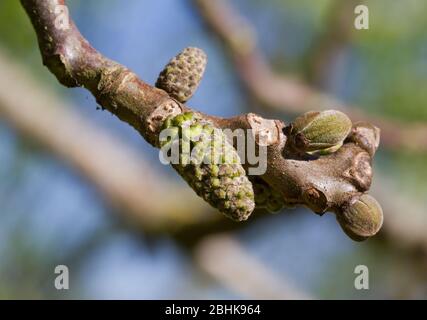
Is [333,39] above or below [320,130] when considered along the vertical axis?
A: above

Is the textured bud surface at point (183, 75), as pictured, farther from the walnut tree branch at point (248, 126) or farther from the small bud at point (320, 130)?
the small bud at point (320, 130)

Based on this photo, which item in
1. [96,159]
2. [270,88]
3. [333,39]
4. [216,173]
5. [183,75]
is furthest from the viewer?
[333,39]

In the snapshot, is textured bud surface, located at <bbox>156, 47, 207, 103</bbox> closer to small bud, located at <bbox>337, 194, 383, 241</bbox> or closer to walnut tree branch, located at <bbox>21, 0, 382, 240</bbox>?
walnut tree branch, located at <bbox>21, 0, 382, 240</bbox>

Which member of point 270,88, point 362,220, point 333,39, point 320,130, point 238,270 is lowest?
point 362,220

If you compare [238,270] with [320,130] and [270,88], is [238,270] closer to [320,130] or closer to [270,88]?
[270,88]

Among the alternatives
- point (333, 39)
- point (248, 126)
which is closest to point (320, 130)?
point (248, 126)

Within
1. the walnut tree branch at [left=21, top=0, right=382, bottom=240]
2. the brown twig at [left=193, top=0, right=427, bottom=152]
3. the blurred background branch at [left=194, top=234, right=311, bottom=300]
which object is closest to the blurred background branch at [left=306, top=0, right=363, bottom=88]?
the brown twig at [left=193, top=0, right=427, bottom=152]

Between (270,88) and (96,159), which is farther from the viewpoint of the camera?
(270,88)

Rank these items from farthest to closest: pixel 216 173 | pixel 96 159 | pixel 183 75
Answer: pixel 96 159
pixel 183 75
pixel 216 173

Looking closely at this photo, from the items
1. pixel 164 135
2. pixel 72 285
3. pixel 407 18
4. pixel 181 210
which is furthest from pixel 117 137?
pixel 164 135
